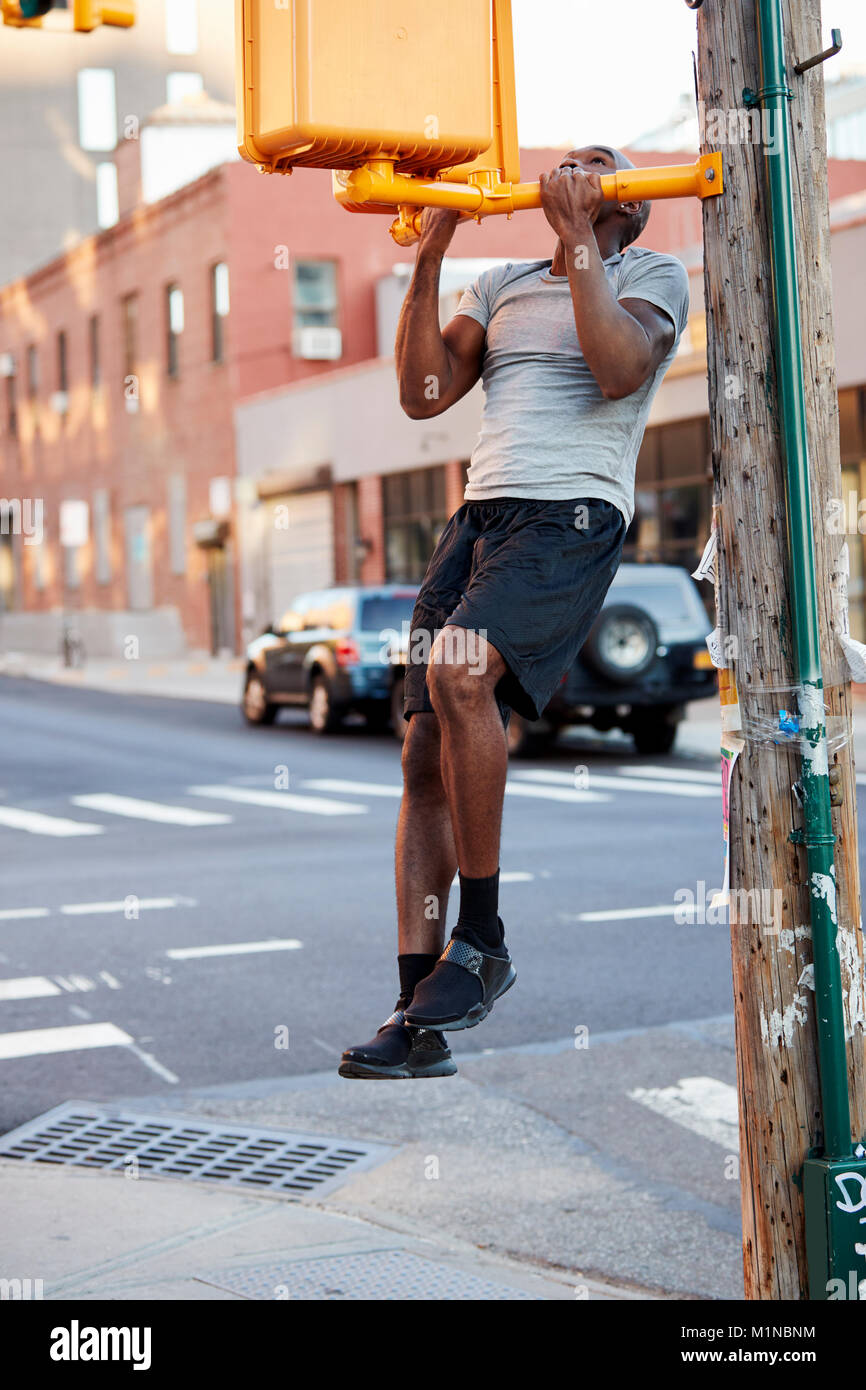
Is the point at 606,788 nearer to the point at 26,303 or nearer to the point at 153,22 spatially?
the point at 26,303

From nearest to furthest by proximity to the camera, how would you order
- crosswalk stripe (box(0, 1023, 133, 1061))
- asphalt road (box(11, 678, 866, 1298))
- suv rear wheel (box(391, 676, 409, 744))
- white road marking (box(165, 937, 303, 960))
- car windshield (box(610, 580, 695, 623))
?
asphalt road (box(11, 678, 866, 1298)) → crosswalk stripe (box(0, 1023, 133, 1061)) → white road marking (box(165, 937, 303, 960)) → car windshield (box(610, 580, 695, 623)) → suv rear wheel (box(391, 676, 409, 744))

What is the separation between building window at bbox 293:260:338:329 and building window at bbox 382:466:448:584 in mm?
5867

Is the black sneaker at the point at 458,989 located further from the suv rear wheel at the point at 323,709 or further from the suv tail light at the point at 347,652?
the suv rear wheel at the point at 323,709

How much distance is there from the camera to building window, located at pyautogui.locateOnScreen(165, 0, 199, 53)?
66.4 m

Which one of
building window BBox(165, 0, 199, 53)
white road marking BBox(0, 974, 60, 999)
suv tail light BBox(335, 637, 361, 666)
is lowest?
white road marking BBox(0, 974, 60, 999)

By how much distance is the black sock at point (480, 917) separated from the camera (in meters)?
3.57

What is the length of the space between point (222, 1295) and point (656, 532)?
24776 mm

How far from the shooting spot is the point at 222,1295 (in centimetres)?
497

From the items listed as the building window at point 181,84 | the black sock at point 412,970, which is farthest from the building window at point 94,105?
the black sock at point 412,970

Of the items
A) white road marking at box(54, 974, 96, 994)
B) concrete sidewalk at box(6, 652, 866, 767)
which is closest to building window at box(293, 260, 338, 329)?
concrete sidewalk at box(6, 652, 866, 767)

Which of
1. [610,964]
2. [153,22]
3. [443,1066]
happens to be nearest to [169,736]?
[610,964]

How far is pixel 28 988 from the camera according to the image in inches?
341

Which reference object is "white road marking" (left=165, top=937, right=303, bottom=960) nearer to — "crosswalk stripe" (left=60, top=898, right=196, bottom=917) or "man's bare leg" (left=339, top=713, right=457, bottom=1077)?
"crosswalk stripe" (left=60, top=898, right=196, bottom=917)

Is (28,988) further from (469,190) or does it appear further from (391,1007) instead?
(469,190)
